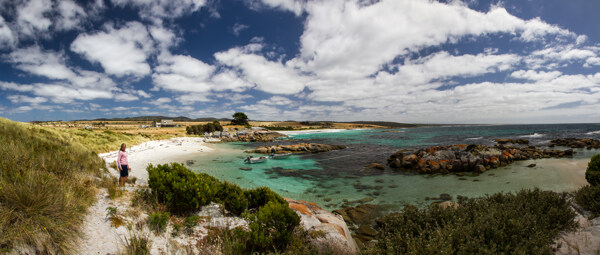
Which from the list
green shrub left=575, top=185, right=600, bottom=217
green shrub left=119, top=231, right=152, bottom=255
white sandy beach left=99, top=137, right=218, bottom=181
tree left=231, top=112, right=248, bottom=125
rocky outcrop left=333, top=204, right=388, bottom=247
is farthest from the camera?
tree left=231, top=112, right=248, bottom=125

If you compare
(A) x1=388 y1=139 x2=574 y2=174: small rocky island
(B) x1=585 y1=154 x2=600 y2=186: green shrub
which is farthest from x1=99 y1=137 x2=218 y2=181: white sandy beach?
(B) x1=585 y1=154 x2=600 y2=186: green shrub

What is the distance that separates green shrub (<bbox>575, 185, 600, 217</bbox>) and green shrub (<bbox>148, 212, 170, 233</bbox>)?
12.3m

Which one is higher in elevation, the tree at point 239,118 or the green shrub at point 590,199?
the tree at point 239,118

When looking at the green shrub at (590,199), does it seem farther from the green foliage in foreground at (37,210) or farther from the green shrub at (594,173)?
the green foliage in foreground at (37,210)

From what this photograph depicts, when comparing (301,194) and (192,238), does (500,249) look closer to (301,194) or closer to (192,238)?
(192,238)

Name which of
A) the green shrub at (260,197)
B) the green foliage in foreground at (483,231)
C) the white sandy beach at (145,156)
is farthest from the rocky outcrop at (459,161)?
the white sandy beach at (145,156)

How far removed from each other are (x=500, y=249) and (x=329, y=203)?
301 inches

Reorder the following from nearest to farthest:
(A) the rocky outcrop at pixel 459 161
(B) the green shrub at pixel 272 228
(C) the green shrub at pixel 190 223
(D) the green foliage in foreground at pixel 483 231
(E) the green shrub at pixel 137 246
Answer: (D) the green foliage in foreground at pixel 483 231
(E) the green shrub at pixel 137 246
(B) the green shrub at pixel 272 228
(C) the green shrub at pixel 190 223
(A) the rocky outcrop at pixel 459 161

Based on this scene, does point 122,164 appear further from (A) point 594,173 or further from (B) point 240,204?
(A) point 594,173

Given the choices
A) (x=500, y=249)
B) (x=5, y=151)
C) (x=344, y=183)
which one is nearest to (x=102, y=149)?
(x=5, y=151)

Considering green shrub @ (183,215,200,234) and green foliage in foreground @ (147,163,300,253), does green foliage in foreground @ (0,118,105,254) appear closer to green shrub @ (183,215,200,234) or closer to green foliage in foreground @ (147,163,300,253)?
green foliage in foreground @ (147,163,300,253)

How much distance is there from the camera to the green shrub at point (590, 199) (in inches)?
257

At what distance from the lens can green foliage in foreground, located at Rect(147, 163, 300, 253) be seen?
4820 millimetres

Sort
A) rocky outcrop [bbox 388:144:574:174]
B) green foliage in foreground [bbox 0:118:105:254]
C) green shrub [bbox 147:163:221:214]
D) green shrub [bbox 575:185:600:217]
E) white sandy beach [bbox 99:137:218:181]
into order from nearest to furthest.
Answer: green foliage in foreground [bbox 0:118:105:254], green shrub [bbox 147:163:221:214], green shrub [bbox 575:185:600:217], white sandy beach [bbox 99:137:218:181], rocky outcrop [bbox 388:144:574:174]
